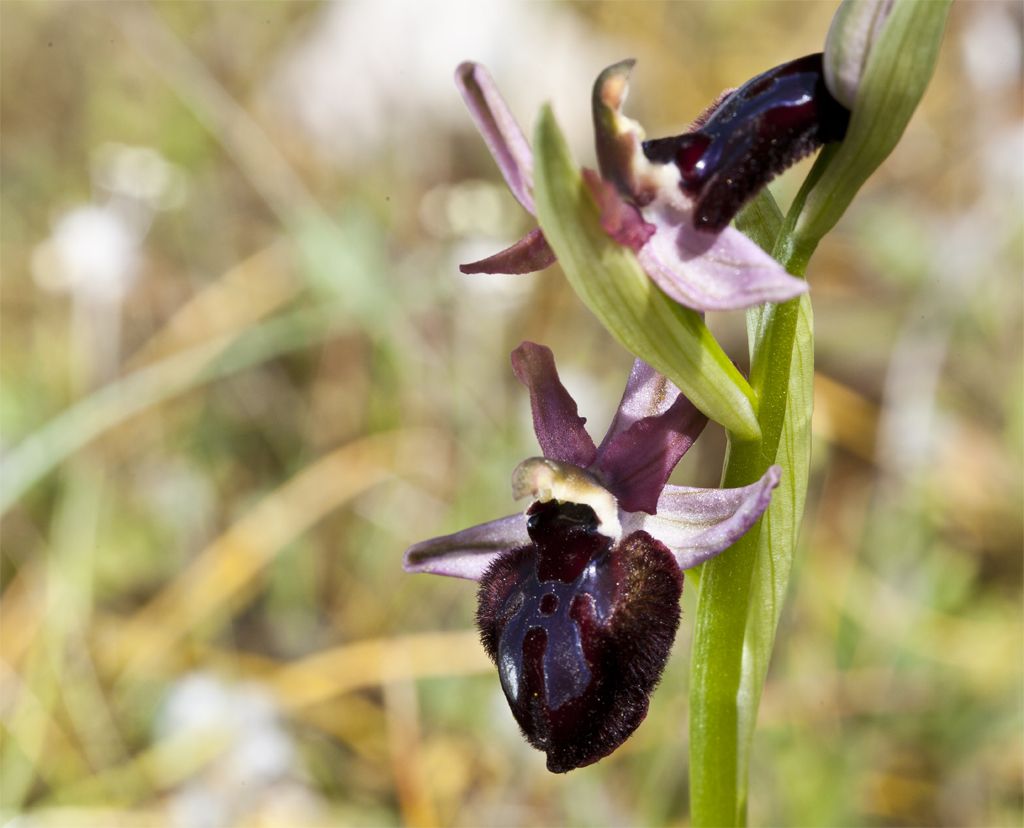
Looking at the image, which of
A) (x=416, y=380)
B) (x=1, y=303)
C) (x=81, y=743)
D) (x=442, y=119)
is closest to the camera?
(x=81, y=743)

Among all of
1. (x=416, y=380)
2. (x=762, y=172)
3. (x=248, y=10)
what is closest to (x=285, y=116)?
(x=248, y=10)

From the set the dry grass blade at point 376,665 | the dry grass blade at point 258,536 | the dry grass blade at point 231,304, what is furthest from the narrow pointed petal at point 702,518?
the dry grass blade at point 231,304

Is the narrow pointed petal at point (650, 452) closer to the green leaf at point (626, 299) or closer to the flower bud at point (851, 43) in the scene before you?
the green leaf at point (626, 299)

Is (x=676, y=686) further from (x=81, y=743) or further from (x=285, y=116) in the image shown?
(x=285, y=116)

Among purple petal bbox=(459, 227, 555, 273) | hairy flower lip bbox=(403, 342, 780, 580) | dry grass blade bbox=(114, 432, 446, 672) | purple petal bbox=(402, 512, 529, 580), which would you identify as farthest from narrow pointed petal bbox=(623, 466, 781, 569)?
dry grass blade bbox=(114, 432, 446, 672)

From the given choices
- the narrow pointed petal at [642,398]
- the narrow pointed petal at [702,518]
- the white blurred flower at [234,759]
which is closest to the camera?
the narrow pointed petal at [702,518]

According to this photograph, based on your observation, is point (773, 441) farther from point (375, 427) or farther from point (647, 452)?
point (375, 427)
